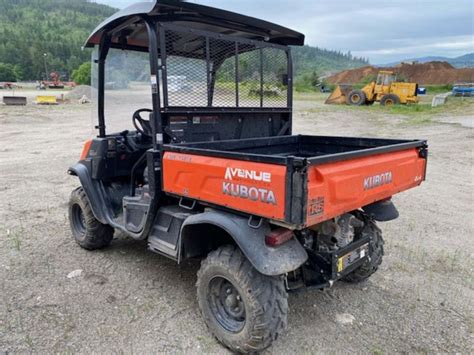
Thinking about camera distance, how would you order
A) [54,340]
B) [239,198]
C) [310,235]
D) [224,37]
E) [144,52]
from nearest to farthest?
[239,198], [54,340], [310,235], [224,37], [144,52]

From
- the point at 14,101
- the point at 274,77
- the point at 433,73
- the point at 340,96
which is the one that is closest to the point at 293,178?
the point at 274,77

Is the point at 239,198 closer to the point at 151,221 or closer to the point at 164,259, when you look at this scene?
the point at 151,221

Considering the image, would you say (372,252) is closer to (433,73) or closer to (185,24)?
(185,24)

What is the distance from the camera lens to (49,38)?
375 ft

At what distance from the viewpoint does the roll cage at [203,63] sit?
319 cm

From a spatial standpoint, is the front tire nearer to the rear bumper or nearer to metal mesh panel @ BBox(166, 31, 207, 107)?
the rear bumper

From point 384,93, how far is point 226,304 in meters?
25.2

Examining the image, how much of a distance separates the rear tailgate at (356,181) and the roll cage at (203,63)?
1.43m

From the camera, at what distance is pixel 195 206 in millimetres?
3141

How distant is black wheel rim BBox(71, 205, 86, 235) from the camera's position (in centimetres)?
447

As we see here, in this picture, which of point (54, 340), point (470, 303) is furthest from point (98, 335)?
point (470, 303)

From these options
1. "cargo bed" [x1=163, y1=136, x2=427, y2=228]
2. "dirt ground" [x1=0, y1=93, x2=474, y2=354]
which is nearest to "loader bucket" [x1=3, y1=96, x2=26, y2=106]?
"dirt ground" [x1=0, y1=93, x2=474, y2=354]

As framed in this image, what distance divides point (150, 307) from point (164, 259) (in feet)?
2.99

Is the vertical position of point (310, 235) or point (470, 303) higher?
point (310, 235)
